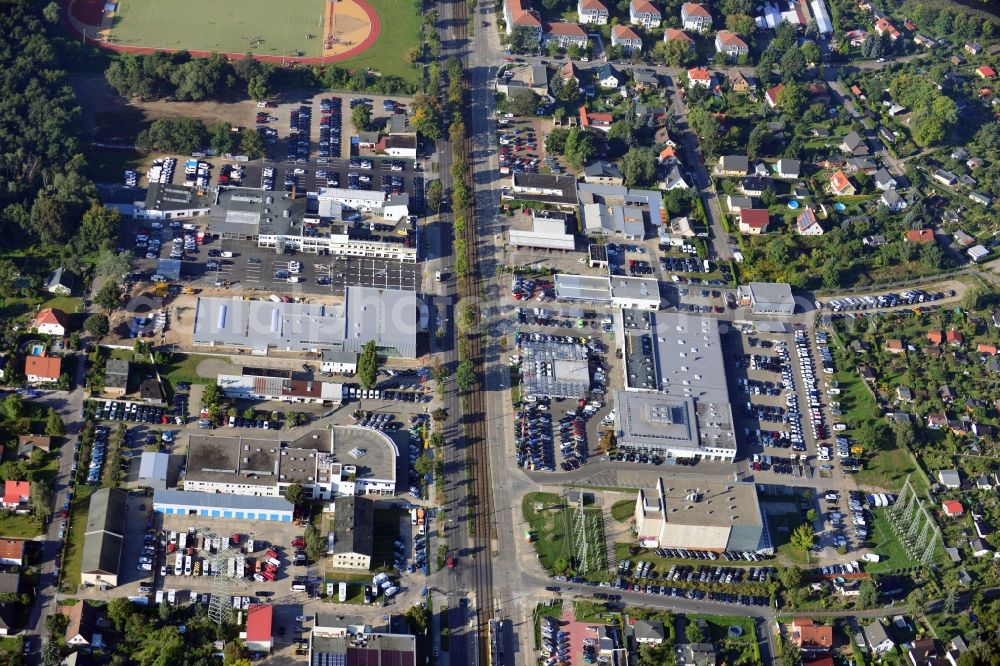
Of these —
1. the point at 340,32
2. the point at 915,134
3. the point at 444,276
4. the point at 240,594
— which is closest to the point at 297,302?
the point at 444,276

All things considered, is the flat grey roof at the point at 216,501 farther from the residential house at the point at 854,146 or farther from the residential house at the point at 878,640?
the residential house at the point at 854,146

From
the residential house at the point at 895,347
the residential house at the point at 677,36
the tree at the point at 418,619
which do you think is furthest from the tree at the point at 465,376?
the residential house at the point at 677,36

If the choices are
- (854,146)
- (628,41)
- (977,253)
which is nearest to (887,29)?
(854,146)

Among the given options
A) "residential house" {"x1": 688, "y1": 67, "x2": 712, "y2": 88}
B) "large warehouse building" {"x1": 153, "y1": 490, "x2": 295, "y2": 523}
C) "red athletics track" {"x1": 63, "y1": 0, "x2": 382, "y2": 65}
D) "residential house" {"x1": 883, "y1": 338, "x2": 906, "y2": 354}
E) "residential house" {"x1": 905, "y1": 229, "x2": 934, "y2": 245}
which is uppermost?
"red athletics track" {"x1": 63, "y1": 0, "x2": 382, "y2": 65}

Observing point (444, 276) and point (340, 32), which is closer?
point (444, 276)

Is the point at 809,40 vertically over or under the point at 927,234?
over

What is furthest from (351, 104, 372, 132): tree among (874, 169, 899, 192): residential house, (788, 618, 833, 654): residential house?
(788, 618, 833, 654): residential house

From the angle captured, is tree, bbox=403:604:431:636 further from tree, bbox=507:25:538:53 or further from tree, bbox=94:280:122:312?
tree, bbox=507:25:538:53

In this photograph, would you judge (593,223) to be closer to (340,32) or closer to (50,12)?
(340,32)
